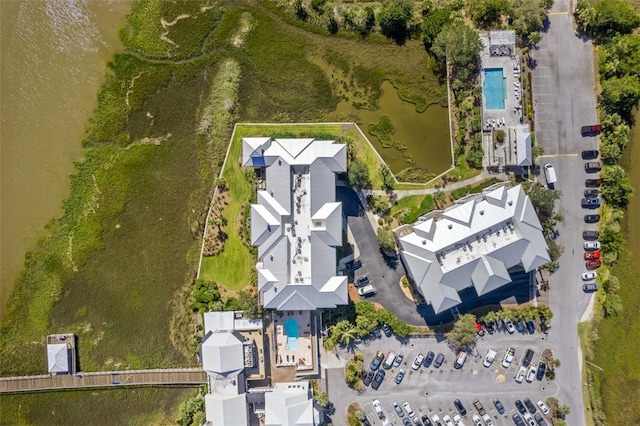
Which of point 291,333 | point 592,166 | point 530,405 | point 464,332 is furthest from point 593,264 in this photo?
point 291,333

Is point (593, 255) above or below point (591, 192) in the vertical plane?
below

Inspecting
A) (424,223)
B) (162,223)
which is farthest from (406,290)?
(162,223)

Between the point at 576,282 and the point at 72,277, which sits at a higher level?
the point at 72,277

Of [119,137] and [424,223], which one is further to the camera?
[119,137]

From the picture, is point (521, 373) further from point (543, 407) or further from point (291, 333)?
point (291, 333)

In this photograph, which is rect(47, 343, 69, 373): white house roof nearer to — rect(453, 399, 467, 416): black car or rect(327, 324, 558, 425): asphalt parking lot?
rect(327, 324, 558, 425): asphalt parking lot

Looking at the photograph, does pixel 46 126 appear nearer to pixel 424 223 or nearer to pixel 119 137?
pixel 119 137

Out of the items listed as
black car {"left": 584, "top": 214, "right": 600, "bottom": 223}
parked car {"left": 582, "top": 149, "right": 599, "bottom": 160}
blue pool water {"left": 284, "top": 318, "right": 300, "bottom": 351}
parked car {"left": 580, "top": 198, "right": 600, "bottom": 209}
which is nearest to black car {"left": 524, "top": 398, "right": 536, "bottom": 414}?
black car {"left": 584, "top": 214, "right": 600, "bottom": 223}
